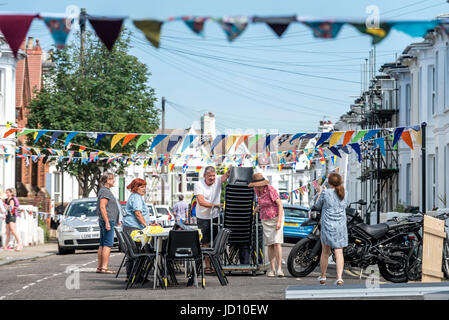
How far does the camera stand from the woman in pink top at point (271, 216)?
1639cm

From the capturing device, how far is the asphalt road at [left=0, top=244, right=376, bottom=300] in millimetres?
12680

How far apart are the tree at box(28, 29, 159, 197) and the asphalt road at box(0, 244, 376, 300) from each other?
62.9 ft

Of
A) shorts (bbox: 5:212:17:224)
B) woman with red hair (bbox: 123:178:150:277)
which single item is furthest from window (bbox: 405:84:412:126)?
woman with red hair (bbox: 123:178:150:277)

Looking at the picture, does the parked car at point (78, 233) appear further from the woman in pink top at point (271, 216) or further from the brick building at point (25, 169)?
the brick building at point (25, 169)

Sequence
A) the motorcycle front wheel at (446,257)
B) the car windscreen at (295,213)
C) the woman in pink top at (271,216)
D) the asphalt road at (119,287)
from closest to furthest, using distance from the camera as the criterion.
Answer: the asphalt road at (119,287), the motorcycle front wheel at (446,257), the woman in pink top at (271,216), the car windscreen at (295,213)

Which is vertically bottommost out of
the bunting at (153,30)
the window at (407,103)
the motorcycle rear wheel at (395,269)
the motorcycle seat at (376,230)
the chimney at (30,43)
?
the motorcycle rear wheel at (395,269)

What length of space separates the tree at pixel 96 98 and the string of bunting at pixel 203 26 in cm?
2805

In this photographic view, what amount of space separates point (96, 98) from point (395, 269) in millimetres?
24994

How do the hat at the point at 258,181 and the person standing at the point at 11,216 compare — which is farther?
the person standing at the point at 11,216

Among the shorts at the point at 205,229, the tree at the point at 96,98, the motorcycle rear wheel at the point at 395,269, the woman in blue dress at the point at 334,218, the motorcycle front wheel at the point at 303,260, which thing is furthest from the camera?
the tree at the point at 96,98

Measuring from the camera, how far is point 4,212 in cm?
2678

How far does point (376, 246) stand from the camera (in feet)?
50.7

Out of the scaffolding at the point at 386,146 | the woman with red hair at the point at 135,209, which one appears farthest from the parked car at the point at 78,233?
the scaffolding at the point at 386,146

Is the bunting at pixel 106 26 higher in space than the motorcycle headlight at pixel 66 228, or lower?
higher
